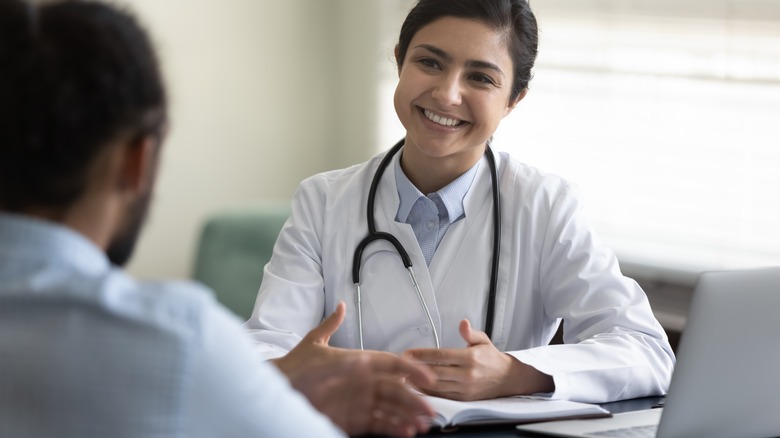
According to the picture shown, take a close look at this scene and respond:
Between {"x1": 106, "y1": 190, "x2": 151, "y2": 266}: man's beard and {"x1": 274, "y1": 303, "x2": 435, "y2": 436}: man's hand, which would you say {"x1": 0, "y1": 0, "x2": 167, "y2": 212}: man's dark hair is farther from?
{"x1": 274, "y1": 303, "x2": 435, "y2": 436}: man's hand

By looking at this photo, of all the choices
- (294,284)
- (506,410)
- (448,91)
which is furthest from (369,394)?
(448,91)

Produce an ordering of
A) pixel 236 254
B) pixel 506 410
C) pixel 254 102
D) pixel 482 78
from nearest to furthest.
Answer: pixel 506 410
pixel 482 78
pixel 236 254
pixel 254 102

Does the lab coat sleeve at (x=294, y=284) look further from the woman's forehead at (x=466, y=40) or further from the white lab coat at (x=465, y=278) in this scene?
the woman's forehead at (x=466, y=40)

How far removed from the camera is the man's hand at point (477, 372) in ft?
5.19

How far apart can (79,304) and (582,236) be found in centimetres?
123

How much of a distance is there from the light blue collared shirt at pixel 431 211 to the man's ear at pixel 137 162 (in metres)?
1.07

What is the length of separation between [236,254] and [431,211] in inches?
27.4

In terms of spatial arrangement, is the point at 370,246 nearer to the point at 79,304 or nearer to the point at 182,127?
the point at 79,304

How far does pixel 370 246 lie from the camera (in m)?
1.99

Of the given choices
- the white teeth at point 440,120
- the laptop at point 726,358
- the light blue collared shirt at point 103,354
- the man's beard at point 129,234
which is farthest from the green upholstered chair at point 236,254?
the light blue collared shirt at point 103,354

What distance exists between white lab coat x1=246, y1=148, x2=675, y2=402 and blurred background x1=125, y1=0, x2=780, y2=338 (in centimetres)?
42

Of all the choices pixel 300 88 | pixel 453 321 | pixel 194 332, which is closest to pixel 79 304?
pixel 194 332

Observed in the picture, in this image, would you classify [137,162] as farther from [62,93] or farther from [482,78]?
[482,78]

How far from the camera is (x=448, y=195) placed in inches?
79.0
